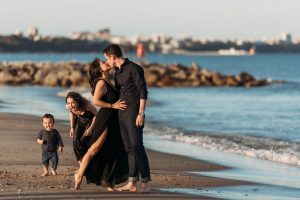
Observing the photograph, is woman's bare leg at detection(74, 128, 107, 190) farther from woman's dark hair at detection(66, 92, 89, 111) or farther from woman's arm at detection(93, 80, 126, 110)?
woman's dark hair at detection(66, 92, 89, 111)

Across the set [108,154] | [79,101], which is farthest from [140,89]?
[79,101]

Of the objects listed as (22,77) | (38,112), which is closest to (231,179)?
(38,112)

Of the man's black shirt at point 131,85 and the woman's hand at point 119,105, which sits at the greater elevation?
the man's black shirt at point 131,85

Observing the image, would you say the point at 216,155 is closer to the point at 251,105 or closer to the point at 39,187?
the point at 39,187

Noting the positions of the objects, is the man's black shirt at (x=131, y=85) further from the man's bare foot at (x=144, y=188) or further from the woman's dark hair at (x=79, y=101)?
the man's bare foot at (x=144, y=188)

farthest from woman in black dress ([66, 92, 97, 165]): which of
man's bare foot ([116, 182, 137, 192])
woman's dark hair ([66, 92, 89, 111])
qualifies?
man's bare foot ([116, 182, 137, 192])

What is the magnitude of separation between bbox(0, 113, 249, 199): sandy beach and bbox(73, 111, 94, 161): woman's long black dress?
15.0 inches

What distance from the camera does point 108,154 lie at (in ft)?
31.5

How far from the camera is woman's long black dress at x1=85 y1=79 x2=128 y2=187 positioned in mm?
9547

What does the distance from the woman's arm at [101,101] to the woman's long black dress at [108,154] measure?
6 cm

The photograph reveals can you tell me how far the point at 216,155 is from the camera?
50.0 feet

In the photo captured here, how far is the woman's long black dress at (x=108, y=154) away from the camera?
31.3 feet

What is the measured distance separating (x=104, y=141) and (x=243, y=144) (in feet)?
28.5

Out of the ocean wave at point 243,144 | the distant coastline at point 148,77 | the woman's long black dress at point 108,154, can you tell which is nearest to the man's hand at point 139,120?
the woman's long black dress at point 108,154
